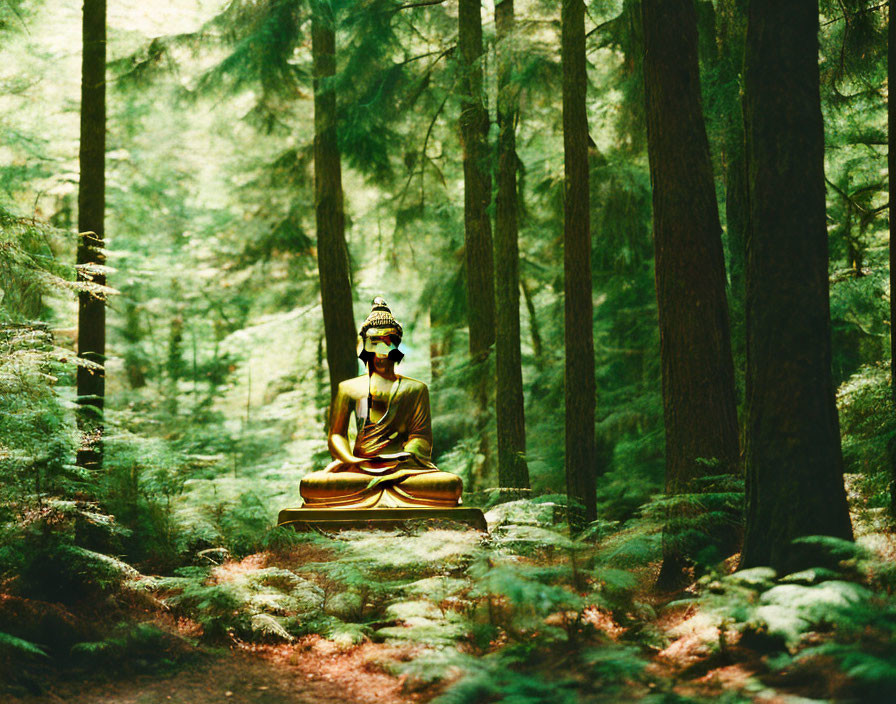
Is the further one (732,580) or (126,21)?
(126,21)

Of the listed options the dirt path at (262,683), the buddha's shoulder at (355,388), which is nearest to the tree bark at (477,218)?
the buddha's shoulder at (355,388)

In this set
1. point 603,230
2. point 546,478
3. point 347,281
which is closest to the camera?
point 347,281

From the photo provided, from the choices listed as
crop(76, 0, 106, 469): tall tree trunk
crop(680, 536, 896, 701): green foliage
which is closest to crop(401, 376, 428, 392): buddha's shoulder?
crop(76, 0, 106, 469): tall tree trunk

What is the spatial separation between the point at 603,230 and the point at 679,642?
9.69m

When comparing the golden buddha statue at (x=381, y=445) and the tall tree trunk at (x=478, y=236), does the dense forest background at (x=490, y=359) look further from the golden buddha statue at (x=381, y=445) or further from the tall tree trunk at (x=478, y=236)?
the golden buddha statue at (x=381, y=445)

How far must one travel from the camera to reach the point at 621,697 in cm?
440

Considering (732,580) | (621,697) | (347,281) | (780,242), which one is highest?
(347,281)

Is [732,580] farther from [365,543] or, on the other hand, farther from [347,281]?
[347,281]

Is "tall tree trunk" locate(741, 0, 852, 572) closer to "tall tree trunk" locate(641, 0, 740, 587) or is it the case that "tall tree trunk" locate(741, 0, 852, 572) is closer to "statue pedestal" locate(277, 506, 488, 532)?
"tall tree trunk" locate(641, 0, 740, 587)

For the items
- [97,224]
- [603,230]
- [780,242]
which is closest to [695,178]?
[780,242]

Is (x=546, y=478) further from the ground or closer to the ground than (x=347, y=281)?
closer to the ground

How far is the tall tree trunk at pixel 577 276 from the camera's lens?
34.5 ft

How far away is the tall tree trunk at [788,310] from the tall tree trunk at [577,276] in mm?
4537

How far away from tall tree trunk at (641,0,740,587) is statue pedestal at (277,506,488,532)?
2.35 metres
